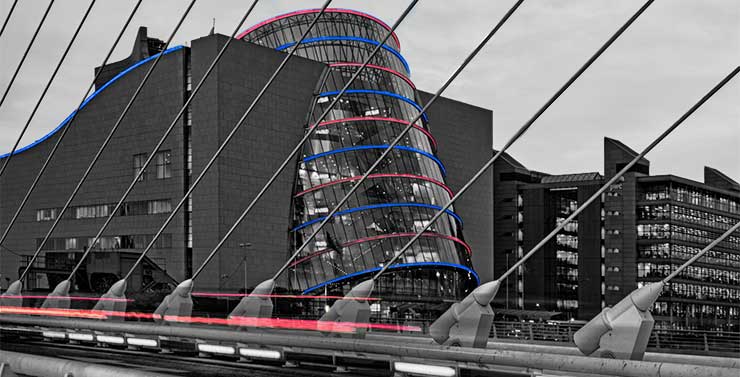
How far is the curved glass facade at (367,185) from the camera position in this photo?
66.8 meters

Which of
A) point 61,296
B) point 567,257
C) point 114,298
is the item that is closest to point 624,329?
point 114,298

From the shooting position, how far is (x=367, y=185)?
6800 cm

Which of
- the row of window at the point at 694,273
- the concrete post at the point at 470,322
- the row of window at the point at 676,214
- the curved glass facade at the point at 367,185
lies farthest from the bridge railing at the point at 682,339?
the row of window at the point at 676,214

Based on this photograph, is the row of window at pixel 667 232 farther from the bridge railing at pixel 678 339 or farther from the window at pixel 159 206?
the bridge railing at pixel 678 339

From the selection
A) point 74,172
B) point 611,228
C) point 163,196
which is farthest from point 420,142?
point 611,228

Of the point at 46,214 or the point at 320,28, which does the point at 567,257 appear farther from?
the point at 46,214

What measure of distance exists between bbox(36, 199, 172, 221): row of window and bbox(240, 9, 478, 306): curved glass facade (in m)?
11.2

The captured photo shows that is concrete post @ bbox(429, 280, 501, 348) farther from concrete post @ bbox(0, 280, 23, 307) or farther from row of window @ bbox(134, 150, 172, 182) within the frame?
row of window @ bbox(134, 150, 172, 182)

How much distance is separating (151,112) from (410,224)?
24700mm

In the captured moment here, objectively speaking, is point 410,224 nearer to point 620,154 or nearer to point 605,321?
point 605,321

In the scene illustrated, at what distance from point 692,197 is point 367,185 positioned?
304 ft

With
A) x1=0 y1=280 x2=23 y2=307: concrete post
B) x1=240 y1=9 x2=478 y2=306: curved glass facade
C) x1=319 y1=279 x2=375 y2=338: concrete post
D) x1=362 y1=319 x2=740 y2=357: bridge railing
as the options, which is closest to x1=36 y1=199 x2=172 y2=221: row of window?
x1=240 y1=9 x2=478 y2=306: curved glass facade

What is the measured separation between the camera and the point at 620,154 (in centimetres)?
13412

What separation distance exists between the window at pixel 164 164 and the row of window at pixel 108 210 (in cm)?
219
